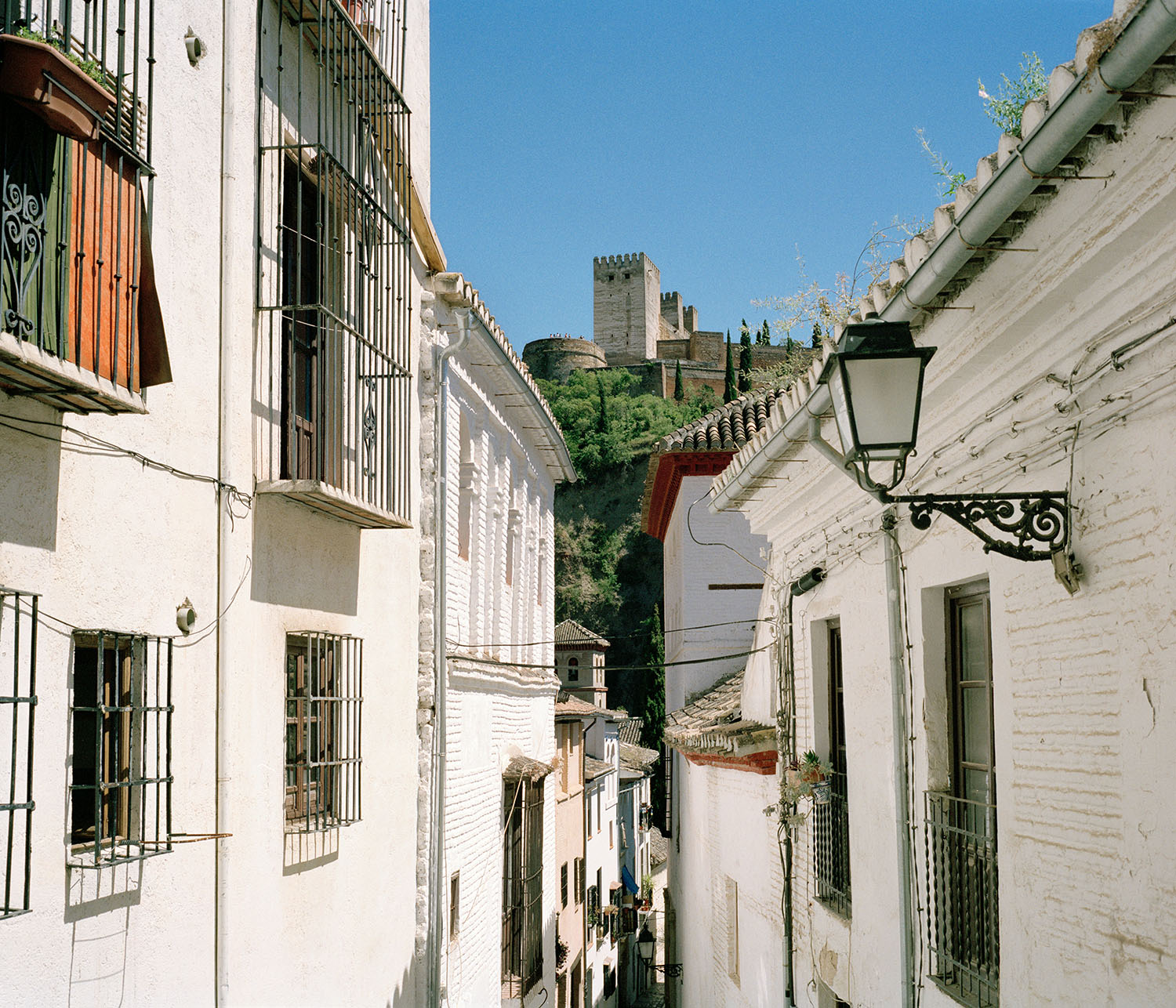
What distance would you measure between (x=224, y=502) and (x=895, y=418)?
314 centimetres

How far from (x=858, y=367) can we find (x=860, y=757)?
3.40 meters

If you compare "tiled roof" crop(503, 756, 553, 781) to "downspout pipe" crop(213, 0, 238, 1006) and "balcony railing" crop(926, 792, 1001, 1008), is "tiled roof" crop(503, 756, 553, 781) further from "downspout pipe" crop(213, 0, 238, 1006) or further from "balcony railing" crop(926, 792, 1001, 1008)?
"balcony railing" crop(926, 792, 1001, 1008)

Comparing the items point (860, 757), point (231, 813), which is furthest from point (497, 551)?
point (231, 813)

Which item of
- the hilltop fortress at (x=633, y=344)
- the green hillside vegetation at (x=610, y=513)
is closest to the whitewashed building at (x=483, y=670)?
the green hillside vegetation at (x=610, y=513)

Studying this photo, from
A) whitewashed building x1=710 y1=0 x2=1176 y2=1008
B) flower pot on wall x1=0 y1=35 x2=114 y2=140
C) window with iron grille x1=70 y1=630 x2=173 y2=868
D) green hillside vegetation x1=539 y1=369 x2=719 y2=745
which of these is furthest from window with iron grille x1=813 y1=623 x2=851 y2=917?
green hillside vegetation x1=539 y1=369 x2=719 y2=745

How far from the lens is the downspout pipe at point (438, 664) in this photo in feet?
28.6

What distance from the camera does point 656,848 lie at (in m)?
47.1

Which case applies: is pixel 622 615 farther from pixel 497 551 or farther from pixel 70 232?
pixel 70 232

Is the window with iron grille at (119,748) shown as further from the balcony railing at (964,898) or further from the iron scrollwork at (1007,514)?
the balcony railing at (964,898)

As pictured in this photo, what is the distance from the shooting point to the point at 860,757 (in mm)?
6812

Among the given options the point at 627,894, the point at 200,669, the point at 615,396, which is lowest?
the point at 627,894

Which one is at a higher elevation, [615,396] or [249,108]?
[615,396]

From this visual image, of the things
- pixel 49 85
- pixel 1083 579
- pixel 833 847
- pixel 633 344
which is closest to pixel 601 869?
pixel 833 847

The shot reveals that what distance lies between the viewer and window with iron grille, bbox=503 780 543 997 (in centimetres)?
1220
